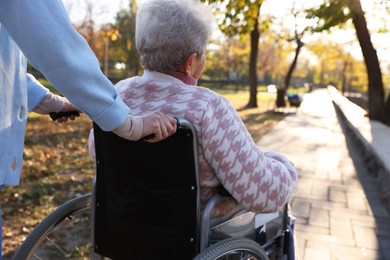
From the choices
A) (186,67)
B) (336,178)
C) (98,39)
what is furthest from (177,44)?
(98,39)

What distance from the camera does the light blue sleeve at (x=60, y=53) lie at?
1.05 m

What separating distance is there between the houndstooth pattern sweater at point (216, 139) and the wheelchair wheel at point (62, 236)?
65 centimetres

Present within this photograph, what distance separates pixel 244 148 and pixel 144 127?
472 millimetres

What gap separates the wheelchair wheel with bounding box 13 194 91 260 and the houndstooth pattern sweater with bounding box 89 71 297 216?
65 centimetres

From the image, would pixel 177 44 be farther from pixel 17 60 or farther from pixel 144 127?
pixel 17 60

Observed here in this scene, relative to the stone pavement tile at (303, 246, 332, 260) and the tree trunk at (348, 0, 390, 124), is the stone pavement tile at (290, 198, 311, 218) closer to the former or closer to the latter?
the stone pavement tile at (303, 246, 332, 260)

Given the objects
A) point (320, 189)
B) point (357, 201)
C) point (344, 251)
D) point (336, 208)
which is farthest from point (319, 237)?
point (320, 189)

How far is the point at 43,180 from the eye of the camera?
4.58 metres

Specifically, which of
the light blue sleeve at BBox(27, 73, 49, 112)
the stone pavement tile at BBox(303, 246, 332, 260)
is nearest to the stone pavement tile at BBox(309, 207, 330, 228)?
the stone pavement tile at BBox(303, 246, 332, 260)

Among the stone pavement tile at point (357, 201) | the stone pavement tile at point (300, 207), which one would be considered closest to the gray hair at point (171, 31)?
the stone pavement tile at point (300, 207)

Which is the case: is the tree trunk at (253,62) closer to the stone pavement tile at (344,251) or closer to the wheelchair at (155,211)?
the stone pavement tile at (344,251)

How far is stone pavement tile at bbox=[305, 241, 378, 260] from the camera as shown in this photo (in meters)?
3.15

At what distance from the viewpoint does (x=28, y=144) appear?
644 centimetres

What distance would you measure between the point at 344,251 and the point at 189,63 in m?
2.42
